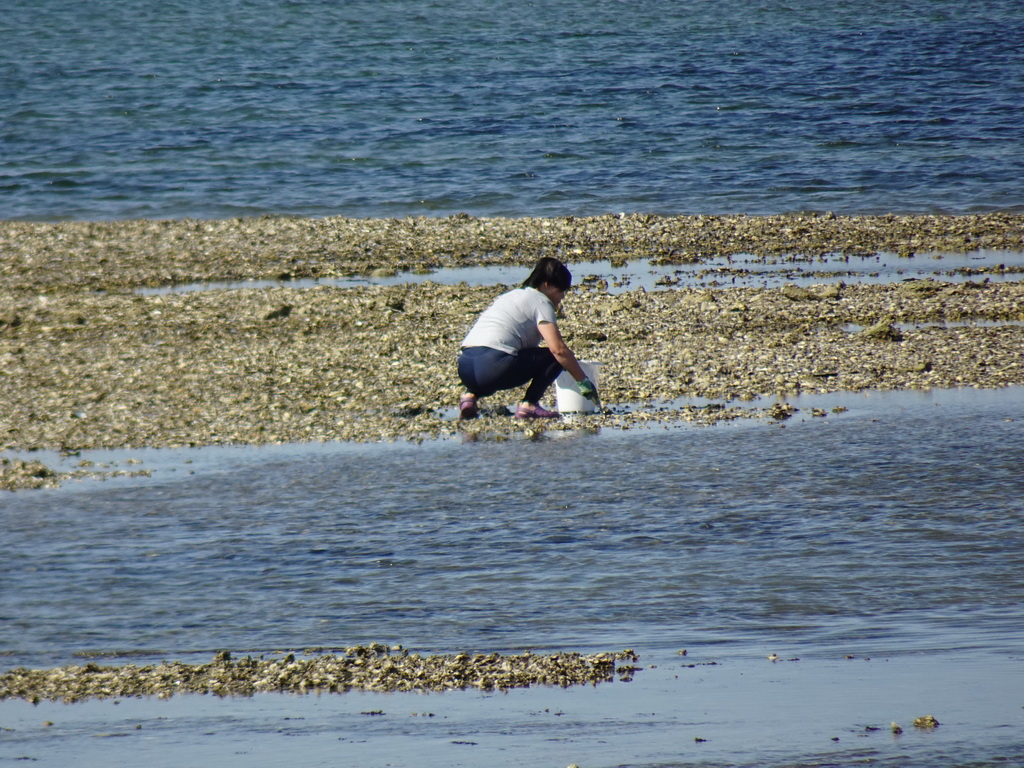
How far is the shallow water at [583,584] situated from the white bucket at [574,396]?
22.2 inches

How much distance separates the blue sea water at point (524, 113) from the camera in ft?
76.6

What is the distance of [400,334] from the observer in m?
13.1

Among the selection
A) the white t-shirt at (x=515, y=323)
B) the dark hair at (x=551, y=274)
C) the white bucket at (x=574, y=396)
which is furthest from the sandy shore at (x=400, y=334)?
the dark hair at (x=551, y=274)

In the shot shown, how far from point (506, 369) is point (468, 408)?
1.36ft

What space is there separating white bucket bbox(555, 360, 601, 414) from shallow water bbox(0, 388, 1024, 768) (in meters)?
0.56

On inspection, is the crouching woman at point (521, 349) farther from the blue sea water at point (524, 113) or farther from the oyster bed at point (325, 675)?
the blue sea water at point (524, 113)

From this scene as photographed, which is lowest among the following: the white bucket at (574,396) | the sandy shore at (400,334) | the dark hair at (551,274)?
the sandy shore at (400,334)

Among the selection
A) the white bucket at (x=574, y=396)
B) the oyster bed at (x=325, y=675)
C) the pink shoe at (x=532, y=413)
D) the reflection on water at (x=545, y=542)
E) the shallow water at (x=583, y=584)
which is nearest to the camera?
the shallow water at (x=583, y=584)

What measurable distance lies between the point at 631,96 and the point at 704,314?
880 inches

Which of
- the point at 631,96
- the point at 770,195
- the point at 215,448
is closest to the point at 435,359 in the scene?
the point at 215,448

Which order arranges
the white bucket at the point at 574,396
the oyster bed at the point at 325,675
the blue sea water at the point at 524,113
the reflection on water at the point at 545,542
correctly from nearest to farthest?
1. the oyster bed at the point at 325,675
2. the reflection on water at the point at 545,542
3. the white bucket at the point at 574,396
4. the blue sea water at the point at 524,113

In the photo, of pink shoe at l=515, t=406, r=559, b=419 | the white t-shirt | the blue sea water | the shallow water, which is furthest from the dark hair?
the blue sea water

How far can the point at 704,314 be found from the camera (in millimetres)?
13398

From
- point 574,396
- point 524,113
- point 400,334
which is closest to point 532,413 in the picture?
point 574,396
